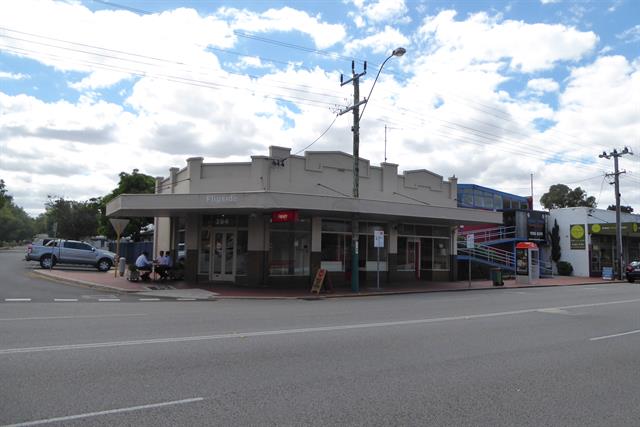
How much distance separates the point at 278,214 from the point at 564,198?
73.5 m

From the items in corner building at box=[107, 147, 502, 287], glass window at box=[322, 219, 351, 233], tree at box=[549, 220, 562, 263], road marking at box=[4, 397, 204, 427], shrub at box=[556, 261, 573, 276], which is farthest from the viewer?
tree at box=[549, 220, 562, 263]

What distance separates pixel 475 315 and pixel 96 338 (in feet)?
32.1

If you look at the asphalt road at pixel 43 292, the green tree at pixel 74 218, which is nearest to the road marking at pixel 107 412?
the asphalt road at pixel 43 292

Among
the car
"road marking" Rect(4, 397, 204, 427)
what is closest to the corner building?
"road marking" Rect(4, 397, 204, 427)

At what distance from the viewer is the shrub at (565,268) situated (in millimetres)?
43281

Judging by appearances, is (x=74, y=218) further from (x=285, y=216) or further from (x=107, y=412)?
(x=107, y=412)

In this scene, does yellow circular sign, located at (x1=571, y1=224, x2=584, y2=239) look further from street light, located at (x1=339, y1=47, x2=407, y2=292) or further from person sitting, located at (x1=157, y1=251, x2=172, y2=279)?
person sitting, located at (x1=157, y1=251, x2=172, y2=279)

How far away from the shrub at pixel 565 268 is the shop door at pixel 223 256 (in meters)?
31.8

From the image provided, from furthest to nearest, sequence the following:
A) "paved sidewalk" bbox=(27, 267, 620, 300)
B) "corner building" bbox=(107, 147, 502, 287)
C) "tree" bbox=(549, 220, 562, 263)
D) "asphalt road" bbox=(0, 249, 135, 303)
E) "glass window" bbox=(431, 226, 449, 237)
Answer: "tree" bbox=(549, 220, 562, 263)
"glass window" bbox=(431, 226, 449, 237)
"corner building" bbox=(107, 147, 502, 287)
"paved sidewalk" bbox=(27, 267, 620, 300)
"asphalt road" bbox=(0, 249, 135, 303)

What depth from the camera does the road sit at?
5.35 m

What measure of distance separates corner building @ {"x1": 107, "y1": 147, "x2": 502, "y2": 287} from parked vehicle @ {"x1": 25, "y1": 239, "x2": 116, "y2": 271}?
7.27m

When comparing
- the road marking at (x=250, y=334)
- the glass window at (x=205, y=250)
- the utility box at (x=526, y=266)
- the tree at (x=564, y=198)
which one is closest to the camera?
the road marking at (x=250, y=334)

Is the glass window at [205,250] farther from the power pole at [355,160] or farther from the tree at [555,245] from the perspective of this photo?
the tree at [555,245]

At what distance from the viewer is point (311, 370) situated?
23.5 feet
